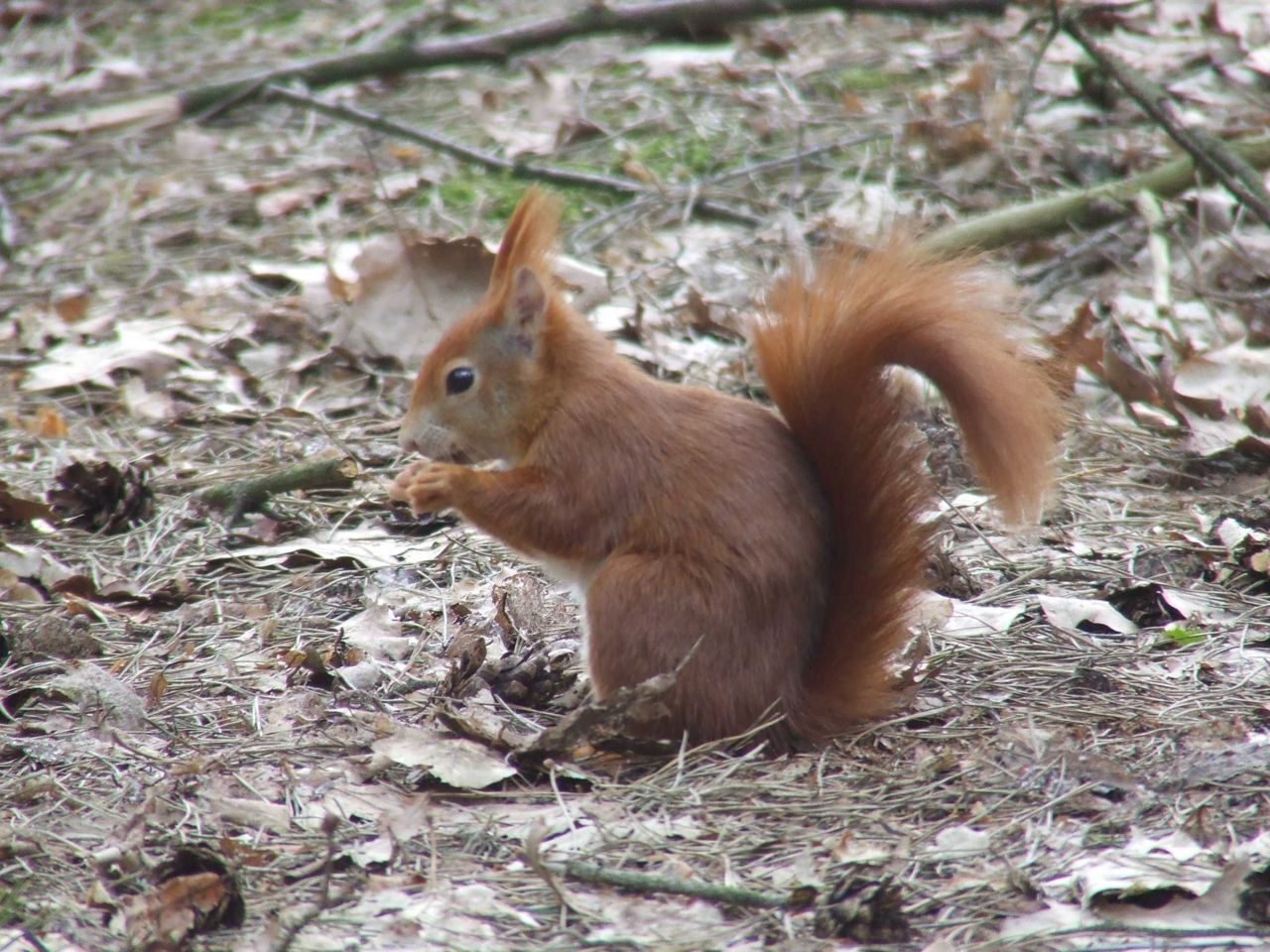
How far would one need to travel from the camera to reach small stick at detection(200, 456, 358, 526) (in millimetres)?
3336

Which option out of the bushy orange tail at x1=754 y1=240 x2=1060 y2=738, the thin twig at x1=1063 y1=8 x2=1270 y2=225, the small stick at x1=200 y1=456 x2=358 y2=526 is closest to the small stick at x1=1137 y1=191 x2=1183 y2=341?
the thin twig at x1=1063 y1=8 x2=1270 y2=225

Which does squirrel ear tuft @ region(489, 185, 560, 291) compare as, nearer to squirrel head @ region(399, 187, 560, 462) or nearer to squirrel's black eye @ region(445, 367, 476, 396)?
squirrel head @ region(399, 187, 560, 462)

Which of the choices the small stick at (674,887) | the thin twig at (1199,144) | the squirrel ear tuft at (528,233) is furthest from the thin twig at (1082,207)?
the small stick at (674,887)

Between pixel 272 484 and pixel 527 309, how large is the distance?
3.39 feet

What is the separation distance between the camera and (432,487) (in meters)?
2.46

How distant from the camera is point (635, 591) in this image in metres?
2.34

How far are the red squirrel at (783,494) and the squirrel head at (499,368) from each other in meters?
0.11

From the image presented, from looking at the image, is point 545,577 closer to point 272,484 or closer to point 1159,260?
point 272,484

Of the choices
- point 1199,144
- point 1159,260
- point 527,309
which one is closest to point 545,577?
point 527,309

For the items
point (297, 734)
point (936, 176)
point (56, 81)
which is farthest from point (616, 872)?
point (56, 81)

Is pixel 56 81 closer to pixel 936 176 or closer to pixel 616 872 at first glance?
pixel 936 176

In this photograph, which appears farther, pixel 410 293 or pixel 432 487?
pixel 410 293

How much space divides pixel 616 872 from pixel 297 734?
741 millimetres

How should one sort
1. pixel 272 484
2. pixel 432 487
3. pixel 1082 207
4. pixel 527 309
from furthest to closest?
pixel 1082 207
pixel 272 484
pixel 527 309
pixel 432 487
